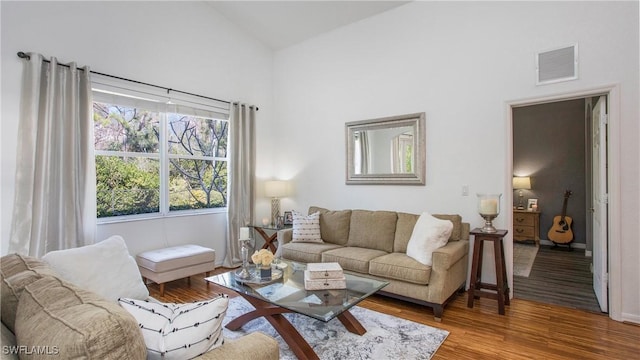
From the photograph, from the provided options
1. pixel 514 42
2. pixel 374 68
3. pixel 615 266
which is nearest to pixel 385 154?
pixel 374 68

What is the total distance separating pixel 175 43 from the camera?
14.0 ft

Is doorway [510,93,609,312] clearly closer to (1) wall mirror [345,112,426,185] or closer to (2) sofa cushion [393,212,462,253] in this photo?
(2) sofa cushion [393,212,462,253]

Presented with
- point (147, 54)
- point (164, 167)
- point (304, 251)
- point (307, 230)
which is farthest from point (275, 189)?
point (147, 54)

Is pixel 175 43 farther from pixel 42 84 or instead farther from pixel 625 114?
pixel 625 114

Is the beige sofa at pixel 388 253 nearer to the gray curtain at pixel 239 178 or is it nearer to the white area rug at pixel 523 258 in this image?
the gray curtain at pixel 239 178

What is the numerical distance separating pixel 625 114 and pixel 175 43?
16.3ft

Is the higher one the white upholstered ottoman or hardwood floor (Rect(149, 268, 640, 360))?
the white upholstered ottoman

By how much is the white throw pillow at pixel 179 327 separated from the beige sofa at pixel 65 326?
0.18 ft

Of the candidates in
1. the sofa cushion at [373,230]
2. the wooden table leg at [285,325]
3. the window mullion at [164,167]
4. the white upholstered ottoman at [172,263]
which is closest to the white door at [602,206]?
the sofa cushion at [373,230]

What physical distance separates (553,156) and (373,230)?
4552 mm

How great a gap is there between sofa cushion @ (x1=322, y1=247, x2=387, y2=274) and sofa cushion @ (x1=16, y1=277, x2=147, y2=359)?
2670 millimetres

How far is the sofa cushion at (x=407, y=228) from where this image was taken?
11.7ft
